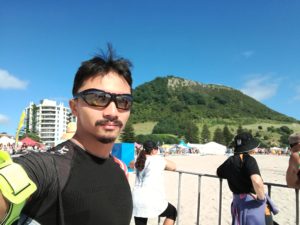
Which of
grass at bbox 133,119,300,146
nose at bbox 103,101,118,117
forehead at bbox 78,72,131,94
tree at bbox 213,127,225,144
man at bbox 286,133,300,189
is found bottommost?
man at bbox 286,133,300,189

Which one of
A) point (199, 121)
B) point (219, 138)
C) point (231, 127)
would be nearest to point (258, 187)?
point (219, 138)

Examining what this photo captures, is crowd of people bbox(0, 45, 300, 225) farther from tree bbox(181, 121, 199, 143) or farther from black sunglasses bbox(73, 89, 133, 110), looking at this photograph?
tree bbox(181, 121, 199, 143)

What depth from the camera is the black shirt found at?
3.71 m

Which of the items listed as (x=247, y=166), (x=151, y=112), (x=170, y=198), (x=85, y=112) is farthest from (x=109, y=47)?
(x=151, y=112)

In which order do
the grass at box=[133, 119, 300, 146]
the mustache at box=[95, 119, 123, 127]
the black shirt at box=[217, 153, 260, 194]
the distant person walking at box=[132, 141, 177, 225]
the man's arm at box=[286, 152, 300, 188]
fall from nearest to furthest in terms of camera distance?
the mustache at box=[95, 119, 123, 127] < the man's arm at box=[286, 152, 300, 188] < the black shirt at box=[217, 153, 260, 194] < the distant person walking at box=[132, 141, 177, 225] < the grass at box=[133, 119, 300, 146]

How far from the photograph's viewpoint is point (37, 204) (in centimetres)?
113

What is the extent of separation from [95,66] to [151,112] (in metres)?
169

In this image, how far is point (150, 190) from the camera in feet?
14.5

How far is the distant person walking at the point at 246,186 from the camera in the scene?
365 centimetres

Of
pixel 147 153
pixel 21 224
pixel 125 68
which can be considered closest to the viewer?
pixel 21 224

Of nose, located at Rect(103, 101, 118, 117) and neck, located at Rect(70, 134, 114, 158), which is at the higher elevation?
nose, located at Rect(103, 101, 118, 117)

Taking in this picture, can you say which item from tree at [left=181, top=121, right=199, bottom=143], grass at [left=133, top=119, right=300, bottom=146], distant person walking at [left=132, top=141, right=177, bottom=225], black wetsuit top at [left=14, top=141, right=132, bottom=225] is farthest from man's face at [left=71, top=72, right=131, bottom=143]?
grass at [left=133, top=119, right=300, bottom=146]

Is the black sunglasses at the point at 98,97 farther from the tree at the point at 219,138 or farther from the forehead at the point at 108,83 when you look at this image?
the tree at the point at 219,138

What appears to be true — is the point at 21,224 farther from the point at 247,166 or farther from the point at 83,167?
the point at 247,166
